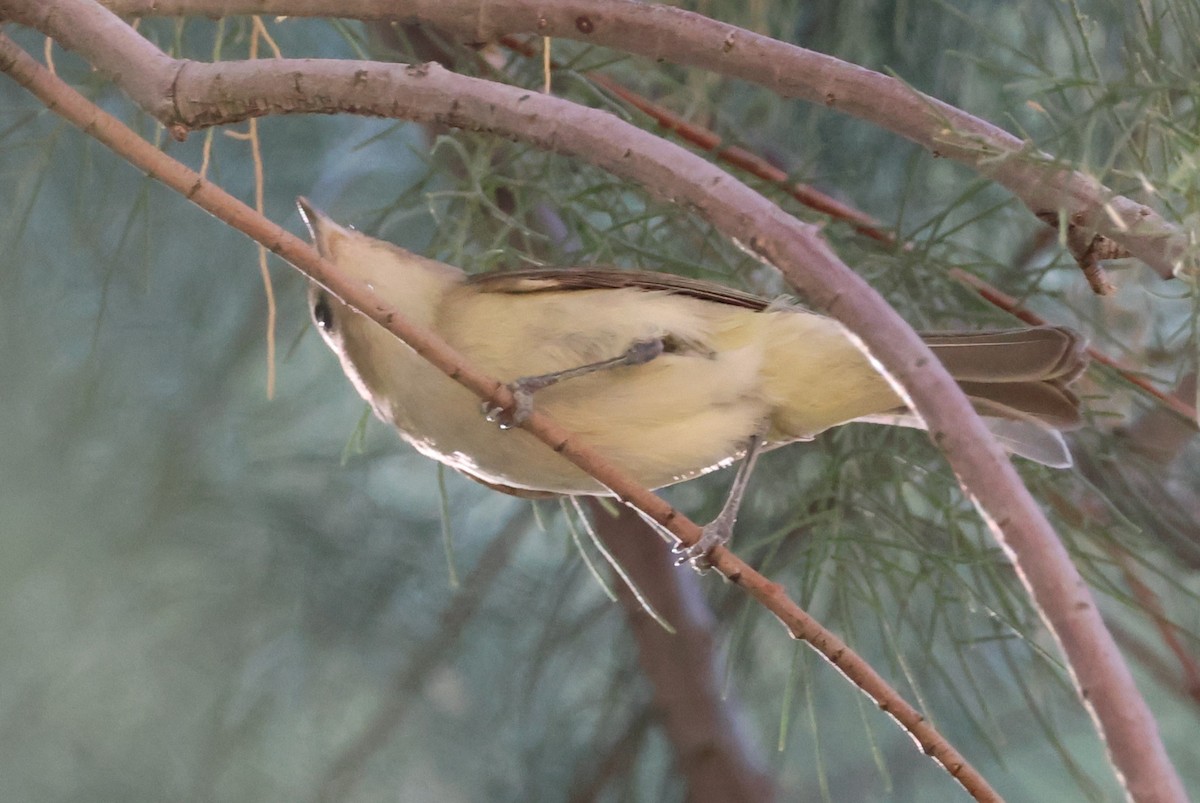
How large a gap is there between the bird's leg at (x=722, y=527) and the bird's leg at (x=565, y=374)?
0.31 feet

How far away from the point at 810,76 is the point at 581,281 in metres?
0.30

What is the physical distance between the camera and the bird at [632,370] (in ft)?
2.64

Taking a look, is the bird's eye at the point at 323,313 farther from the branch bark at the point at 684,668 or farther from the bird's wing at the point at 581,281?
the branch bark at the point at 684,668

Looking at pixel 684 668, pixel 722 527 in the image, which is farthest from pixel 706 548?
pixel 684 668

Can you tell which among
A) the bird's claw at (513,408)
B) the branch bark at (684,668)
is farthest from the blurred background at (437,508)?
the bird's claw at (513,408)

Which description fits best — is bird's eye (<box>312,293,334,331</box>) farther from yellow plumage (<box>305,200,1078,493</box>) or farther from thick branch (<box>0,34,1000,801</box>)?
thick branch (<box>0,34,1000,801</box>)

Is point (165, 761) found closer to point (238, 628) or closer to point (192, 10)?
point (238, 628)

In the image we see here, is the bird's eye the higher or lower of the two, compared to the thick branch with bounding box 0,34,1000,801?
higher

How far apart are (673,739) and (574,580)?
182mm

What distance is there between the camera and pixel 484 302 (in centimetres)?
83

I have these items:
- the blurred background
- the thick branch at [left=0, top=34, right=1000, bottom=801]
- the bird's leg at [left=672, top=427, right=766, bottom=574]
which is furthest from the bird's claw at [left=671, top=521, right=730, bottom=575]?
the blurred background

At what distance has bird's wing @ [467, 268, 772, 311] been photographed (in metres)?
0.84

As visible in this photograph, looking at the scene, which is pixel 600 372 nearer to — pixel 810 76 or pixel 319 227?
pixel 319 227

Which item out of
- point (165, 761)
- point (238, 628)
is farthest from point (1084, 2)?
point (165, 761)
